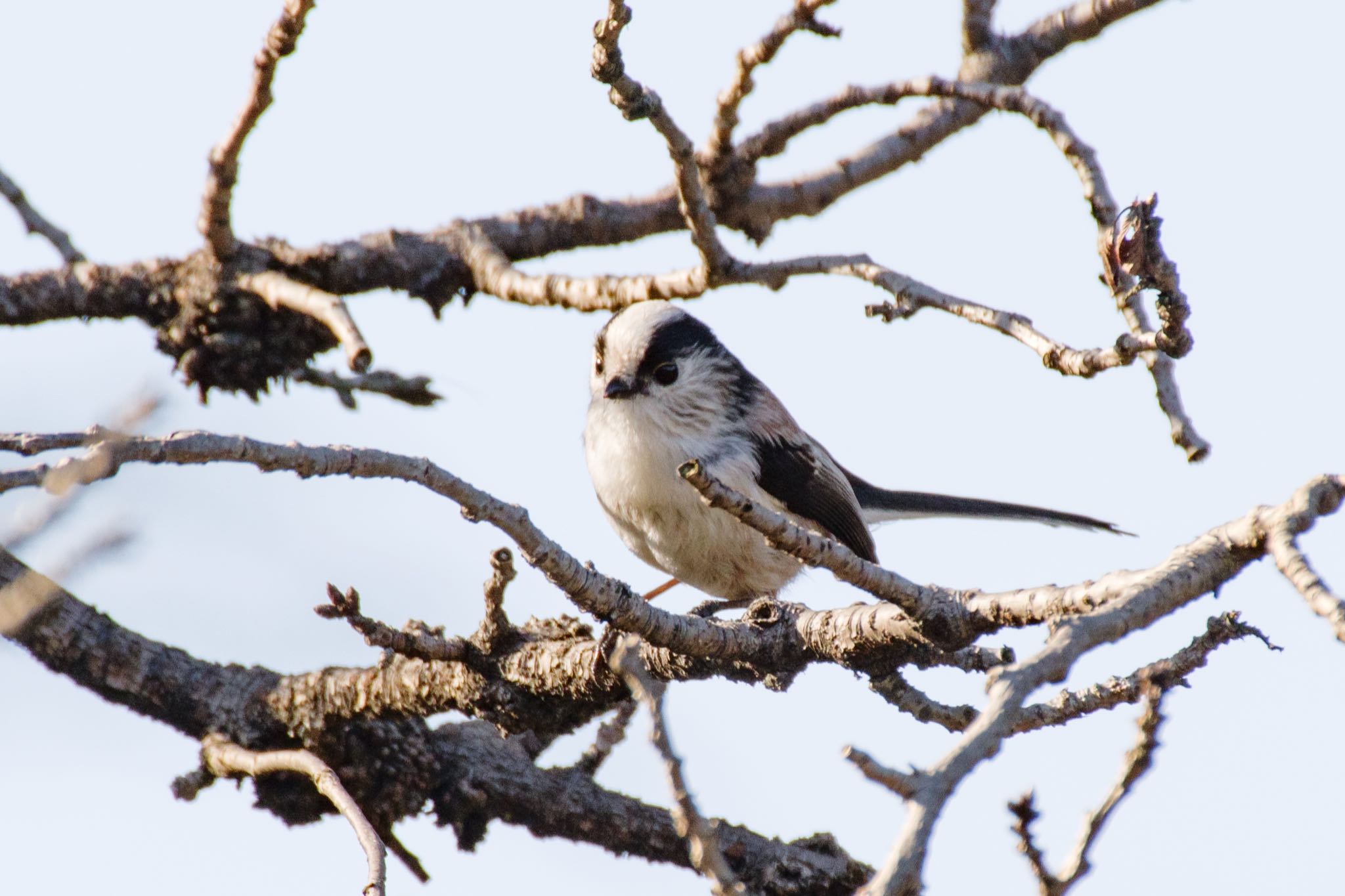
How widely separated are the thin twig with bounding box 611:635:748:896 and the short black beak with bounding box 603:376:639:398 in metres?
2.98

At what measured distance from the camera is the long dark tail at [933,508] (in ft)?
19.8

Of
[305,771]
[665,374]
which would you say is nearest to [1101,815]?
[305,771]

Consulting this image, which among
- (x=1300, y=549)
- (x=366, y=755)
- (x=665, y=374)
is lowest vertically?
(x=1300, y=549)

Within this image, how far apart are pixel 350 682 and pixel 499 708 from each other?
0.57m

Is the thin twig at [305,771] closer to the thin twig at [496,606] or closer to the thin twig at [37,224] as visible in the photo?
the thin twig at [496,606]

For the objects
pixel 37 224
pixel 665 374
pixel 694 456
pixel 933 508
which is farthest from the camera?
pixel 933 508

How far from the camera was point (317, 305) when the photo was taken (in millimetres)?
3645

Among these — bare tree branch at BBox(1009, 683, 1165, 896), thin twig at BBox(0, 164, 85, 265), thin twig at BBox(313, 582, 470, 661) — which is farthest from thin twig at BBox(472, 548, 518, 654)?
thin twig at BBox(0, 164, 85, 265)

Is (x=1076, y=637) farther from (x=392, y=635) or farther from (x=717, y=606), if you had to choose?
(x=717, y=606)

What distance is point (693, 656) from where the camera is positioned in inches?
114

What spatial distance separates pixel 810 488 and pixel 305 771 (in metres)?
2.36

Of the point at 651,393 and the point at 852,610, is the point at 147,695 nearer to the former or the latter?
the point at 651,393

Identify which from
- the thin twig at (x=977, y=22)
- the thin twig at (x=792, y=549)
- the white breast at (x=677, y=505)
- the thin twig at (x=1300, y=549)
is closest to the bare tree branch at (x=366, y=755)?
the white breast at (x=677, y=505)

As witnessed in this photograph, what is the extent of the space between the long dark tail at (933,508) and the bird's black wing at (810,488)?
71 centimetres
